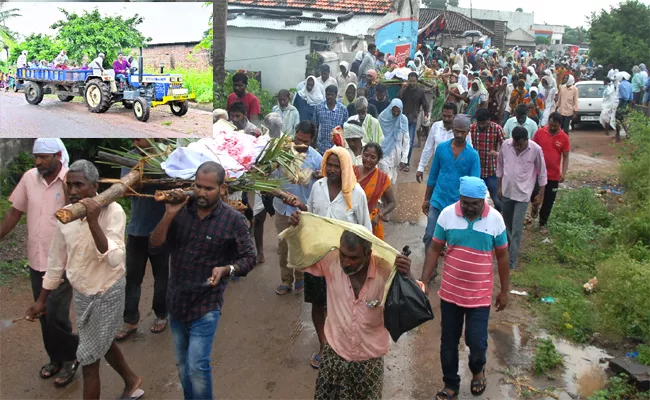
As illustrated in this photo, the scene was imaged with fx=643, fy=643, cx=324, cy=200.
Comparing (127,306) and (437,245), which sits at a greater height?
(437,245)

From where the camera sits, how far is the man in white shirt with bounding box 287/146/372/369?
16.0 ft

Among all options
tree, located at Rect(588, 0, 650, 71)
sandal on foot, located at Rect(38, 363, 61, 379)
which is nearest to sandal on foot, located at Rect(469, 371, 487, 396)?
sandal on foot, located at Rect(38, 363, 61, 379)

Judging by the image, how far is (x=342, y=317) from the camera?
379cm

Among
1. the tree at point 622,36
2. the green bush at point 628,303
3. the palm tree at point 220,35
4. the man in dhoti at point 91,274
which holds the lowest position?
the green bush at point 628,303

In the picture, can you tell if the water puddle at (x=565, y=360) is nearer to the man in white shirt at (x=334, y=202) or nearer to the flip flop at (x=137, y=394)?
the man in white shirt at (x=334, y=202)

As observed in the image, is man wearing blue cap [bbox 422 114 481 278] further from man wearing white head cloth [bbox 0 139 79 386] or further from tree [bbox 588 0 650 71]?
tree [bbox 588 0 650 71]

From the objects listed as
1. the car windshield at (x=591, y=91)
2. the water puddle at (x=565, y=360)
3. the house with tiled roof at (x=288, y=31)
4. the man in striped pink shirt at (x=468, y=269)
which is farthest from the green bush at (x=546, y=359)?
the car windshield at (x=591, y=91)

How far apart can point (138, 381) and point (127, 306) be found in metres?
1.04

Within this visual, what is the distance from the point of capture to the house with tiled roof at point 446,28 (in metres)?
35.1

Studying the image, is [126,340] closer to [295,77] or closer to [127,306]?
[127,306]

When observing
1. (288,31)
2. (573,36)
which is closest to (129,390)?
(288,31)

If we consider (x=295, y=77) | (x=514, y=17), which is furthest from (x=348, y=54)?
(x=514, y=17)

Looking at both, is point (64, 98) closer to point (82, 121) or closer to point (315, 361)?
point (82, 121)

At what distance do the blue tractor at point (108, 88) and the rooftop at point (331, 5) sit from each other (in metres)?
5.94
